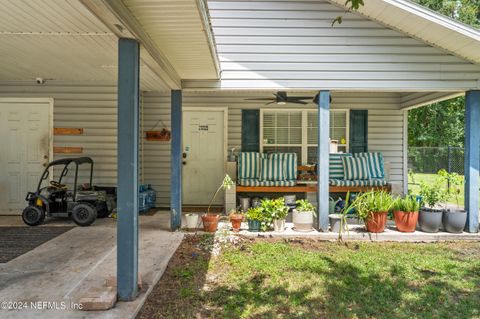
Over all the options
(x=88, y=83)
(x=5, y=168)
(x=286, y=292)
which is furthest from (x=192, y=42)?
(x=5, y=168)

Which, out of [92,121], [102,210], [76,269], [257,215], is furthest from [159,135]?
[76,269]

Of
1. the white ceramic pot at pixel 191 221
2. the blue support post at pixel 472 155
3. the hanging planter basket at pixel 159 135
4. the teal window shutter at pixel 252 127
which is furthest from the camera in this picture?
the teal window shutter at pixel 252 127

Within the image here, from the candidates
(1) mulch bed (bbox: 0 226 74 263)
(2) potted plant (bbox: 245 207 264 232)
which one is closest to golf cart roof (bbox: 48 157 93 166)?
(1) mulch bed (bbox: 0 226 74 263)

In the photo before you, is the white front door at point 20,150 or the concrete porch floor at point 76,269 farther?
the white front door at point 20,150

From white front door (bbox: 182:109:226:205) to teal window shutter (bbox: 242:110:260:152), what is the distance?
46cm

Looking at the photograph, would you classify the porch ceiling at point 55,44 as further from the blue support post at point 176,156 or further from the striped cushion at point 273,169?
the striped cushion at point 273,169

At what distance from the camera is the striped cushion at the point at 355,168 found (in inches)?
266

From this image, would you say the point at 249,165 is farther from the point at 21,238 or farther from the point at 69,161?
the point at 21,238

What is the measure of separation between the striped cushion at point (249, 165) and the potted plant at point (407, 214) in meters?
2.58

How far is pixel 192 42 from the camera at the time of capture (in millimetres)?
3576

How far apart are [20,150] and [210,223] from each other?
3.99 meters

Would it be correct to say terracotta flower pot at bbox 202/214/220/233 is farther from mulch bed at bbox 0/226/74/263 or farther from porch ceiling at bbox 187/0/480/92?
mulch bed at bbox 0/226/74/263

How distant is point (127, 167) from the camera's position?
2.91 meters

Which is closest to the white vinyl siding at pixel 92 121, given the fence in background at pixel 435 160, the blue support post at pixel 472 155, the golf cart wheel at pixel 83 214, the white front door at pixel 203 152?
the golf cart wheel at pixel 83 214
